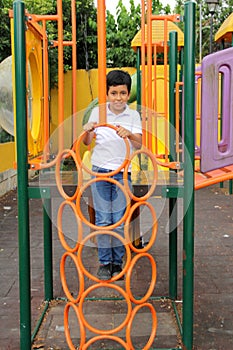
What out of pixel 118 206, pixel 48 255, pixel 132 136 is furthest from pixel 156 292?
pixel 132 136

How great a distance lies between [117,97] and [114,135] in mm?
208

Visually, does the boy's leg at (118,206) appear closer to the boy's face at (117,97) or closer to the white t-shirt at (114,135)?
the white t-shirt at (114,135)

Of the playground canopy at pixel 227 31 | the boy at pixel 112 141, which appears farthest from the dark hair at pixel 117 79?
the playground canopy at pixel 227 31

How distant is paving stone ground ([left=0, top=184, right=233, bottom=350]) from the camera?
2.81m

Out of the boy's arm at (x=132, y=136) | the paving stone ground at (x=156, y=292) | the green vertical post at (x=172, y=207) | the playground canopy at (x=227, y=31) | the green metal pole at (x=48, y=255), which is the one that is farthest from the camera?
the playground canopy at (x=227, y=31)

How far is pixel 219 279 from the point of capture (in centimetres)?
386

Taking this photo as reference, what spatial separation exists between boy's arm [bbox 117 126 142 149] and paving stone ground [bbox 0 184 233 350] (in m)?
0.35

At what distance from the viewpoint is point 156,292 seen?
11.8 ft

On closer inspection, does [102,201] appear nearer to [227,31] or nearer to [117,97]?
[117,97]

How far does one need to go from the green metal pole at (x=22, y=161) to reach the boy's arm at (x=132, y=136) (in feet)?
1.58

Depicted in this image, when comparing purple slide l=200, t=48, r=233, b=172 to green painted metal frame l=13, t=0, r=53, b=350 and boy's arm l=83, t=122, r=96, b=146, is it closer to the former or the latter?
boy's arm l=83, t=122, r=96, b=146

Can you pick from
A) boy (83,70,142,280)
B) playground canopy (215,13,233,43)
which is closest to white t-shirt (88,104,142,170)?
boy (83,70,142,280)

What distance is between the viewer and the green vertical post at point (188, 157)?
2391 mm

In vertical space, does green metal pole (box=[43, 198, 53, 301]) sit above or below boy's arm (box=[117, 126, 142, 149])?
below
